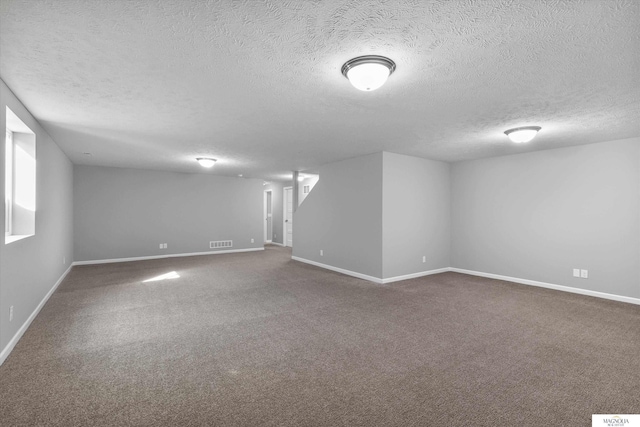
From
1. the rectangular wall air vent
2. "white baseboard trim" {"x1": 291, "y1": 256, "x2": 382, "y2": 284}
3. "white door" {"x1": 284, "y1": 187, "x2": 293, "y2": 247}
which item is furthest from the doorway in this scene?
"white baseboard trim" {"x1": 291, "y1": 256, "x2": 382, "y2": 284}

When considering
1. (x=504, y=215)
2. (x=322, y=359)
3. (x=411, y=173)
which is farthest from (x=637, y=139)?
(x=322, y=359)

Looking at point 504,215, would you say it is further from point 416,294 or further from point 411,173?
point 416,294

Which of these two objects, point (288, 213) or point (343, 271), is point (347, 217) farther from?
point (288, 213)

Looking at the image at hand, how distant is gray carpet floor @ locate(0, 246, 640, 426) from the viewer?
74.2 inches

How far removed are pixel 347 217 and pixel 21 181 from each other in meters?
4.87

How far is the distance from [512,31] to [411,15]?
67cm

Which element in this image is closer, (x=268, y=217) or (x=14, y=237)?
(x=14, y=237)

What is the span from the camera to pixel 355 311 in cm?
380

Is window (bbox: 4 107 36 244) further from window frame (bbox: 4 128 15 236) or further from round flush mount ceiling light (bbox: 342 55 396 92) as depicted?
round flush mount ceiling light (bbox: 342 55 396 92)

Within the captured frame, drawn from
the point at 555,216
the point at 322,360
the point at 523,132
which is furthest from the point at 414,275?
the point at 322,360

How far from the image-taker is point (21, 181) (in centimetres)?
355

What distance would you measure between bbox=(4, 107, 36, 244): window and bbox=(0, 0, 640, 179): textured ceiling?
0.33 m

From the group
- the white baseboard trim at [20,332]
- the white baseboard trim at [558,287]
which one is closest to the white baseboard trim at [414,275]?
the white baseboard trim at [558,287]

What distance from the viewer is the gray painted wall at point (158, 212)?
728 cm
